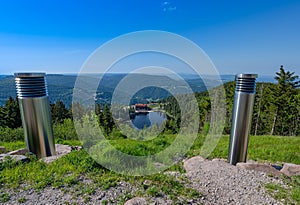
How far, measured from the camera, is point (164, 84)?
337 cm

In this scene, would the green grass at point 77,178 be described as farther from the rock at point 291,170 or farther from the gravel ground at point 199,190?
the rock at point 291,170

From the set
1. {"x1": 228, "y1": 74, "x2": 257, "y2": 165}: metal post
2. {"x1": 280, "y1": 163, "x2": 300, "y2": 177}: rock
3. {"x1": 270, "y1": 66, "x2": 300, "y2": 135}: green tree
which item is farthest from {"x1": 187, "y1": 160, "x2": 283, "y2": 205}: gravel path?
{"x1": 270, "y1": 66, "x2": 300, "y2": 135}: green tree

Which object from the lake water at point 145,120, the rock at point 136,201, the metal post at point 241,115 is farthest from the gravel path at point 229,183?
the lake water at point 145,120

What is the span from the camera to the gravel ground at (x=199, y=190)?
2.22 metres

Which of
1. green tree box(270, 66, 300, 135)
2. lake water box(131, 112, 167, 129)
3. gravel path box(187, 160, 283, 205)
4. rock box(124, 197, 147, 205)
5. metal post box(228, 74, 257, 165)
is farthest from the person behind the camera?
green tree box(270, 66, 300, 135)

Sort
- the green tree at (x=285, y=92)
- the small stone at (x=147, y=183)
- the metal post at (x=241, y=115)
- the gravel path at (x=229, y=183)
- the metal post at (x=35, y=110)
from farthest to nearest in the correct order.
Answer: the green tree at (x=285, y=92) → the metal post at (x=241, y=115) → the metal post at (x=35, y=110) → the small stone at (x=147, y=183) → the gravel path at (x=229, y=183)

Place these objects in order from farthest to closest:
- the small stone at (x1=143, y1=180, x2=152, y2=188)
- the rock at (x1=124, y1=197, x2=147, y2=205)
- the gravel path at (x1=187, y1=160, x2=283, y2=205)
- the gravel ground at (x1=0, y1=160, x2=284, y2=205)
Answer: the small stone at (x1=143, y1=180, x2=152, y2=188) < the gravel path at (x1=187, y1=160, x2=283, y2=205) < the gravel ground at (x1=0, y1=160, x2=284, y2=205) < the rock at (x1=124, y1=197, x2=147, y2=205)

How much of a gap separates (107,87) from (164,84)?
1.04 meters

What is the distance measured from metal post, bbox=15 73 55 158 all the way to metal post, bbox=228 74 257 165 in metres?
3.48

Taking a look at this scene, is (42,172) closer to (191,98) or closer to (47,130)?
(47,130)

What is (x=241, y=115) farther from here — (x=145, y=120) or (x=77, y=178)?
(x=77, y=178)

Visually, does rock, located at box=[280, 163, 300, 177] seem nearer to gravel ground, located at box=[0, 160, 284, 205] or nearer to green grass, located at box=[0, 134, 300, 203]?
green grass, located at box=[0, 134, 300, 203]

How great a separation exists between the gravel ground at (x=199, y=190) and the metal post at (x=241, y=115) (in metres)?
0.56

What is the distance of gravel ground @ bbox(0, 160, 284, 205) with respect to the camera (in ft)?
7.30
